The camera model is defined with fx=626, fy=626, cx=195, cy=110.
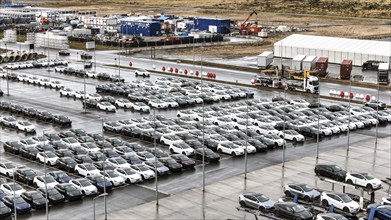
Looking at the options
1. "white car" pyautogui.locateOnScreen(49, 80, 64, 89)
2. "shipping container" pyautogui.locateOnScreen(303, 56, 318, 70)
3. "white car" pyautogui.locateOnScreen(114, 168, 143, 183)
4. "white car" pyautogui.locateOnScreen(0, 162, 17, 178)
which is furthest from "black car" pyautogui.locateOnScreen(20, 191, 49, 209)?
"shipping container" pyautogui.locateOnScreen(303, 56, 318, 70)

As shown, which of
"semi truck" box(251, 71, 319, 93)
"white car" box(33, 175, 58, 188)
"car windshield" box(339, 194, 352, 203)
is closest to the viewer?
"car windshield" box(339, 194, 352, 203)

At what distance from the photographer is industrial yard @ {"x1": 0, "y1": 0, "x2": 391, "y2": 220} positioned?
4994cm

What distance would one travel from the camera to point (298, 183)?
54.6 m

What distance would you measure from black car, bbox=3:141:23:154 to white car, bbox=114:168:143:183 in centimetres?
1410

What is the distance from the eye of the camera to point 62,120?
77.4m

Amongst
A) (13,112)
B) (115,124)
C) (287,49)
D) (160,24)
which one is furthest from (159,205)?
(160,24)

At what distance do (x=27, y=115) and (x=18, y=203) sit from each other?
1410 inches

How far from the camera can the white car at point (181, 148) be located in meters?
63.6

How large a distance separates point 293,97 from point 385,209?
174 ft

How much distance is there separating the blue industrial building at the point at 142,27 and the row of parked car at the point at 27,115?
97.3 meters

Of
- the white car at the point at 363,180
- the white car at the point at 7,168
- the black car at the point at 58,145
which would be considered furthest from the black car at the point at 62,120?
the white car at the point at 363,180

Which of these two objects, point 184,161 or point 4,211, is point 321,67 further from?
point 4,211

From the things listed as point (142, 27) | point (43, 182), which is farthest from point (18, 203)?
point (142, 27)

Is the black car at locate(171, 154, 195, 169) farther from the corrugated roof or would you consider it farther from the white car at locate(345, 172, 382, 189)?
the corrugated roof
